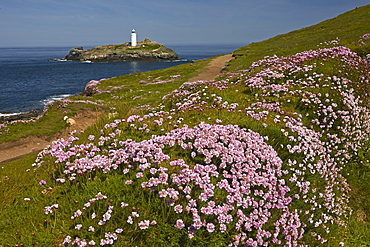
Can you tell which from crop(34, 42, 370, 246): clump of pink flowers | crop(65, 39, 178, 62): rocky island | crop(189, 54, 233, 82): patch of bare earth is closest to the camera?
crop(34, 42, 370, 246): clump of pink flowers

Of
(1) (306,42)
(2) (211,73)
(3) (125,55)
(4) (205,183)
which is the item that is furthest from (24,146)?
(3) (125,55)

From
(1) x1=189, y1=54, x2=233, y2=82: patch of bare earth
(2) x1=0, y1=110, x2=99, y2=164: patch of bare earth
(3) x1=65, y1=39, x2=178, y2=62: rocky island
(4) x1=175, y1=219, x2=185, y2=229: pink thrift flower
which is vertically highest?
(3) x1=65, y1=39, x2=178, y2=62: rocky island

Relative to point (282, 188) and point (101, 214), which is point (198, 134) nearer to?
point (282, 188)

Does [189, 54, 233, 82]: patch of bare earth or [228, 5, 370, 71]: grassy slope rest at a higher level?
[228, 5, 370, 71]: grassy slope

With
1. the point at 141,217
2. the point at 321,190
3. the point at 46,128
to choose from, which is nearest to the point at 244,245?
the point at 141,217

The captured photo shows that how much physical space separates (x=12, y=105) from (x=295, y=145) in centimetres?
6499

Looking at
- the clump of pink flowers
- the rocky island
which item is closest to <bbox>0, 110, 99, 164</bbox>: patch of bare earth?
the clump of pink flowers

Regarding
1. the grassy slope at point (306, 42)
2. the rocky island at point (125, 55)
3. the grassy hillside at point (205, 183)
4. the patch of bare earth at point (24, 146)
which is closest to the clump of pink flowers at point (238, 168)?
the grassy hillside at point (205, 183)

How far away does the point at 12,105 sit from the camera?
54344 millimetres

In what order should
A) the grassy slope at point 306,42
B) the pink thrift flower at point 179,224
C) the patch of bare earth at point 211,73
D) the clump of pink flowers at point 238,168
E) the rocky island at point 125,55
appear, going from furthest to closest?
1. the rocky island at point 125,55
2. the grassy slope at point 306,42
3. the patch of bare earth at point 211,73
4. the clump of pink flowers at point 238,168
5. the pink thrift flower at point 179,224

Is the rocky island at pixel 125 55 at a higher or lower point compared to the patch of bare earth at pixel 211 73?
higher

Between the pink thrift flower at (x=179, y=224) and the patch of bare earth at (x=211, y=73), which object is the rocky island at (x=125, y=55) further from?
the pink thrift flower at (x=179, y=224)

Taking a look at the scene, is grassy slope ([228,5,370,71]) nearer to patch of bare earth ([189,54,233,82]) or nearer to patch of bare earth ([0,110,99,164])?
patch of bare earth ([189,54,233,82])

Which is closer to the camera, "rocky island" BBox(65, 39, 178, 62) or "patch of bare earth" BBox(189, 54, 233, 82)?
"patch of bare earth" BBox(189, 54, 233, 82)
